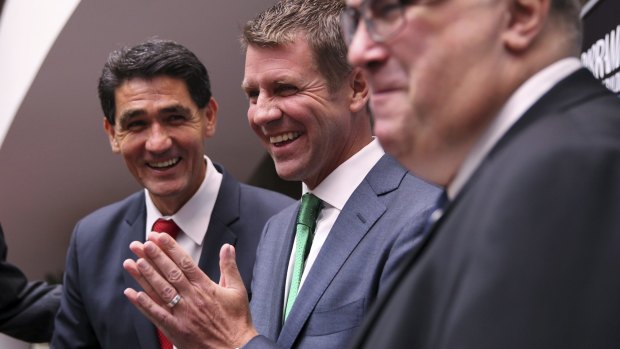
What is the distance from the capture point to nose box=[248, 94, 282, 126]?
7.43ft

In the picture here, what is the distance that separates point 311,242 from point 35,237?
478cm

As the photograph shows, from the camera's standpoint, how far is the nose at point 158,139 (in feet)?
9.67

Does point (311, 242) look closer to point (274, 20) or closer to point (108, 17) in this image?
point (274, 20)

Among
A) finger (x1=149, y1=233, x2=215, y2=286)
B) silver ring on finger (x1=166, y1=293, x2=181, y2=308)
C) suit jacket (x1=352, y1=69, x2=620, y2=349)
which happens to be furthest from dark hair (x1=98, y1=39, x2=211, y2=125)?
suit jacket (x1=352, y1=69, x2=620, y2=349)

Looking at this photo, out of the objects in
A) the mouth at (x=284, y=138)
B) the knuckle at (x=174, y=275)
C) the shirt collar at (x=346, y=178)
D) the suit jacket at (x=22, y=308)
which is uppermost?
the mouth at (x=284, y=138)

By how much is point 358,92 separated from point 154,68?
3.21 ft

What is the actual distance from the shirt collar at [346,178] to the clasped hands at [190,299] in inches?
12.3

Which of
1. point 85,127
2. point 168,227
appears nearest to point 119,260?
point 168,227

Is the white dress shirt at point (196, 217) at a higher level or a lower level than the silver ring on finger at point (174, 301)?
higher

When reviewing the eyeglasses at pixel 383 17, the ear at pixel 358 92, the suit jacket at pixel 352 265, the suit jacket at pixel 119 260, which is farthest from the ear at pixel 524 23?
the suit jacket at pixel 119 260

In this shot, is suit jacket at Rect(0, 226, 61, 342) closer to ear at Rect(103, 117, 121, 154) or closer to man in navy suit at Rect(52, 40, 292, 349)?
man in navy suit at Rect(52, 40, 292, 349)

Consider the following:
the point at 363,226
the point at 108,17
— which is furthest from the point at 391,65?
the point at 108,17

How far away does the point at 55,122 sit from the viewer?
19.4 feet

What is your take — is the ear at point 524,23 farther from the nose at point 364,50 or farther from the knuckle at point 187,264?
the knuckle at point 187,264
